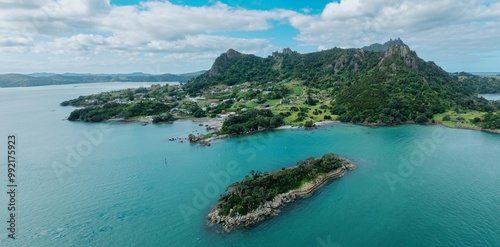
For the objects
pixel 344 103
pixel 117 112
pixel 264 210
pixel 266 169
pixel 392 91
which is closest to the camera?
pixel 264 210

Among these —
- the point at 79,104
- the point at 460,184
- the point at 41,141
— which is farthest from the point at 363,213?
the point at 79,104

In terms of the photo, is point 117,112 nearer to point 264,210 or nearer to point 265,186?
point 265,186

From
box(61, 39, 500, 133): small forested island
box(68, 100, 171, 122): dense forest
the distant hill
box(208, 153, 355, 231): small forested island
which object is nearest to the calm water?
box(208, 153, 355, 231): small forested island

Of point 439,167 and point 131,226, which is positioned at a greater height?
point 439,167

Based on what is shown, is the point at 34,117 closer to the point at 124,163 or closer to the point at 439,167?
the point at 124,163

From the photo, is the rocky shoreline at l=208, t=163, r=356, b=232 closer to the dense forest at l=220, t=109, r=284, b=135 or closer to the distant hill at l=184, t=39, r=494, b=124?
the dense forest at l=220, t=109, r=284, b=135

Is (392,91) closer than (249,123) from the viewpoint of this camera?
No

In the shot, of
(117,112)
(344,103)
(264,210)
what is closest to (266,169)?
(264,210)
